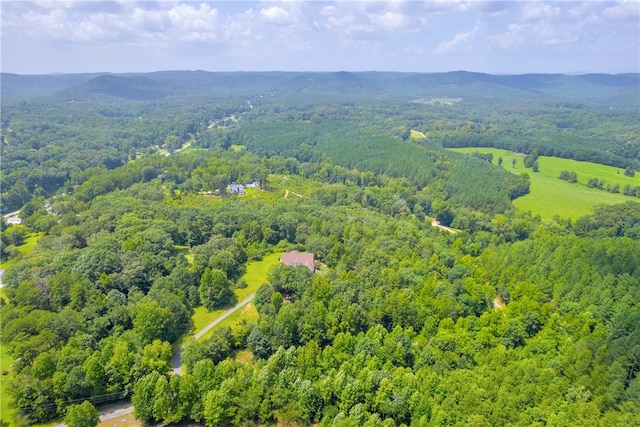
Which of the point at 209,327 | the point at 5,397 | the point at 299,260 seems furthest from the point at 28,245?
the point at 299,260

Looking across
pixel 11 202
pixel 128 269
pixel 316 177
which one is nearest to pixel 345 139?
pixel 316 177

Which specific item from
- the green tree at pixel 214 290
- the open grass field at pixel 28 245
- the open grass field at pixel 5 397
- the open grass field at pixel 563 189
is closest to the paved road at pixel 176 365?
the green tree at pixel 214 290

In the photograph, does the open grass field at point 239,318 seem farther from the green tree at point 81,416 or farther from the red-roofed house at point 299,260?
the green tree at point 81,416

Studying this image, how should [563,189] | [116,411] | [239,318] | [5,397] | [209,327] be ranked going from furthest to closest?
[563,189] → [239,318] → [209,327] → [116,411] → [5,397]

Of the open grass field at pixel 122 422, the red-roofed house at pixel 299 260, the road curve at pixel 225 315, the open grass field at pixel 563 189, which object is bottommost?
the open grass field at pixel 122 422

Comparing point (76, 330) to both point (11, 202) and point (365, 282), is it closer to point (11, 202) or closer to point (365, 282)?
point (365, 282)

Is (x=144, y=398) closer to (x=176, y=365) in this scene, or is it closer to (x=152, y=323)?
(x=176, y=365)

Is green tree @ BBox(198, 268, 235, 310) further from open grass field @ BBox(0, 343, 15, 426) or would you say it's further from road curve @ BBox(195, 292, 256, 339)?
open grass field @ BBox(0, 343, 15, 426)
